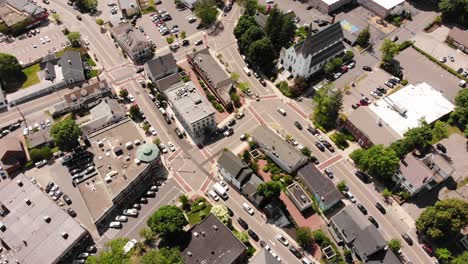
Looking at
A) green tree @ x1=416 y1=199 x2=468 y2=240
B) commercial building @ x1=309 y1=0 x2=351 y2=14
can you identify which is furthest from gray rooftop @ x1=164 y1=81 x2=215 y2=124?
commercial building @ x1=309 y1=0 x2=351 y2=14

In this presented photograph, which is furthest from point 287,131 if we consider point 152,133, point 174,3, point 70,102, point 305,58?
point 174,3

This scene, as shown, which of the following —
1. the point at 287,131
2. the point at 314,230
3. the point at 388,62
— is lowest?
the point at 314,230

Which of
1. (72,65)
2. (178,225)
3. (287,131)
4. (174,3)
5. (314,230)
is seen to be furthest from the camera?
(174,3)

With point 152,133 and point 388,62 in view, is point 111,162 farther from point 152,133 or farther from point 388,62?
point 388,62

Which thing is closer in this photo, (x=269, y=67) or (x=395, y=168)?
(x=395, y=168)

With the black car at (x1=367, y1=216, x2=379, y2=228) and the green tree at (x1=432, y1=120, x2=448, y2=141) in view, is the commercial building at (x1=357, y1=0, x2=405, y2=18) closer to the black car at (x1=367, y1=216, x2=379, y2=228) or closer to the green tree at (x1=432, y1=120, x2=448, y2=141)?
the green tree at (x1=432, y1=120, x2=448, y2=141)

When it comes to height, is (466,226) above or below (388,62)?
below

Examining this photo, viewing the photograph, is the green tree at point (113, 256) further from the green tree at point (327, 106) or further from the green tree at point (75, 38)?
the green tree at point (75, 38)
